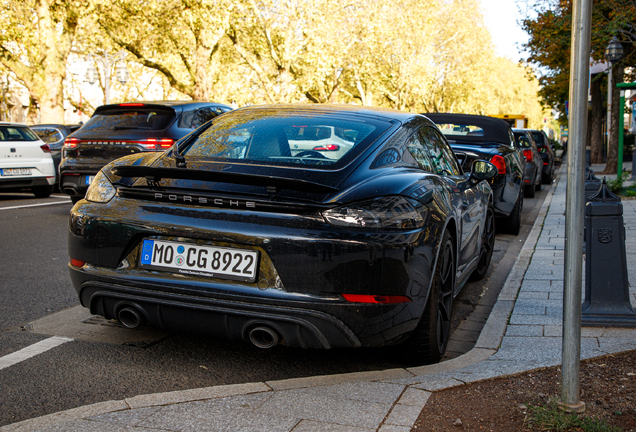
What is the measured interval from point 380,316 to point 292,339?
0.43m

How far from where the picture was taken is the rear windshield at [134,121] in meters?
9.91

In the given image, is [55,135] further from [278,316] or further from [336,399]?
[336,399]

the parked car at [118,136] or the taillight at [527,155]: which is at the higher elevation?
the parked car at [118,136]

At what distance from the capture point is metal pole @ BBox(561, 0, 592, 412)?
2721 mm

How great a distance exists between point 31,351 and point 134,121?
6.54m

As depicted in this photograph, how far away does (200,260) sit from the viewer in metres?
A: 3.33

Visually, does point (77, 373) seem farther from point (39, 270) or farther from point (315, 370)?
point (39, 270)

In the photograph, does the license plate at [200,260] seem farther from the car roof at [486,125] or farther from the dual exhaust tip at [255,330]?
the car roof at [486,125]

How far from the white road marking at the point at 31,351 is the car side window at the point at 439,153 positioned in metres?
2.57

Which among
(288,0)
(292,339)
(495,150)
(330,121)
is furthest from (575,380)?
(288,0)

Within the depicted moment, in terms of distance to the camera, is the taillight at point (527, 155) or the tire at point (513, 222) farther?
the taillight at point (527, 155)

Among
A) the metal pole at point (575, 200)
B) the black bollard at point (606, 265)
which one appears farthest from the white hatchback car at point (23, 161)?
the metal pole at point (575, 200)

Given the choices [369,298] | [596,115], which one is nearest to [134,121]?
[369,298]

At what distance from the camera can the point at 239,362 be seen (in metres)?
3.84
